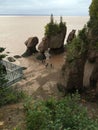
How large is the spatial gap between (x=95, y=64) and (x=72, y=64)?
1.93 meters

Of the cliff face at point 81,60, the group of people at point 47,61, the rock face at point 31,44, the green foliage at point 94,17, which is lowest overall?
the group of people at point 47,61

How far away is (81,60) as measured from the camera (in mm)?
21812

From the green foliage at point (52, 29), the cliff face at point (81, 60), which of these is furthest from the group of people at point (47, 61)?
the cliff face at point (81, 60)

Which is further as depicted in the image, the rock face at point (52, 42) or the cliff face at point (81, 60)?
the rock face at point (52, 42)

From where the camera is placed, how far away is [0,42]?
2324 inches

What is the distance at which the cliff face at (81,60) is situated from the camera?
71.3 feet

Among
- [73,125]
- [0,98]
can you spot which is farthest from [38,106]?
[0,98]

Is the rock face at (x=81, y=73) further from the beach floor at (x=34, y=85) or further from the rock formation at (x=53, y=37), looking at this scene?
the rock formation at (x=53, y=37)

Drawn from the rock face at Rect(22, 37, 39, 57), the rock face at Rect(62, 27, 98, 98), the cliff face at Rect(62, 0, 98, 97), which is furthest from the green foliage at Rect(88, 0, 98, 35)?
the rock face at Rect(22, 37, 39, 57)

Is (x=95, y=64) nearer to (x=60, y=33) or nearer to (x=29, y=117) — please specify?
(x=29, y=117)

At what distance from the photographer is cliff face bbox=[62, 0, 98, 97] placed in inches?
855

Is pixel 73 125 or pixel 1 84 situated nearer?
pixel 73 125

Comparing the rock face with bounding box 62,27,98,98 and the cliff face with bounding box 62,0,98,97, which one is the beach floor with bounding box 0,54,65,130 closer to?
the rock face with bounding box 62,27,98,98

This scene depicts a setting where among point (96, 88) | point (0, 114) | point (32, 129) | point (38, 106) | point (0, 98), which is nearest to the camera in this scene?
point (32, 129)
